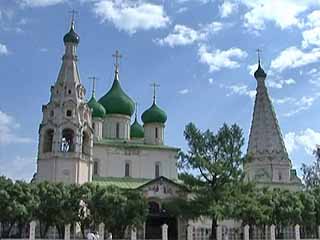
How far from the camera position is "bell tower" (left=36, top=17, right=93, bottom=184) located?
42.9 meters

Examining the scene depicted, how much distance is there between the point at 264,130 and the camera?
208 ft

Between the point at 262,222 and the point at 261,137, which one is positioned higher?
the point at 261,137

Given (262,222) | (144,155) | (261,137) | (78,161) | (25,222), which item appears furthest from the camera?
(261,137)

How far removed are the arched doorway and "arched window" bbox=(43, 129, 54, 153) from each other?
9.84m

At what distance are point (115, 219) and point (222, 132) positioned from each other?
10.5 metres

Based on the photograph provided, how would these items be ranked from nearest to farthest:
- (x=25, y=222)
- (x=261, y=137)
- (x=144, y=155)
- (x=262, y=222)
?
(x=25, y=222) → (x=262, y=222) → (x=144, y=155) → (x=261, y=137)

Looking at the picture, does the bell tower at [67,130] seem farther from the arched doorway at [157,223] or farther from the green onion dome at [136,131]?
the green onion dome at [136,131]

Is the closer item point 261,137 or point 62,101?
point 62,101

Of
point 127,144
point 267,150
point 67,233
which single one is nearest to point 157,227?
point 127,144

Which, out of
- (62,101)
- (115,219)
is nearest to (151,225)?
(115,219)

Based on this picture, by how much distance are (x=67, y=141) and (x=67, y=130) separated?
138 centimetres

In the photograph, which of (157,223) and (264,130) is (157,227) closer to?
(157,223)

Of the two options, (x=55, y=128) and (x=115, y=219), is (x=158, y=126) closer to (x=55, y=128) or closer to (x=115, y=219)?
(x=55, y=128)

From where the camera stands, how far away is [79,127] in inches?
1725
